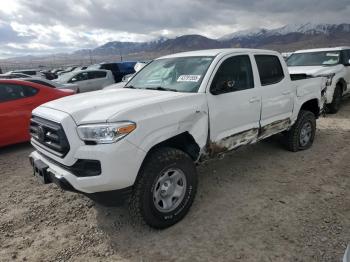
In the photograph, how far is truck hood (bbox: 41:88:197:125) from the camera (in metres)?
3.09

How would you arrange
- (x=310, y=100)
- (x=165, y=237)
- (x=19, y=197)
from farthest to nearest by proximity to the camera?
1. (x=310, y=100)
2. (x=19, y=197)
3. (x=165, y=237)

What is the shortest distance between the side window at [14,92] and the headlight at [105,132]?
14.0 feet

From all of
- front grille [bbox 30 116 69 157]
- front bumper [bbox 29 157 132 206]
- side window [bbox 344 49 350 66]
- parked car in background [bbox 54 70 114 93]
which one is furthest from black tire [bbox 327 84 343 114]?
parked car in background [bbox 54 70 114 93]

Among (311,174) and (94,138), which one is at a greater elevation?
(94,138)

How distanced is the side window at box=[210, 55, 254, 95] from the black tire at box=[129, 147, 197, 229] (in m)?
0.96

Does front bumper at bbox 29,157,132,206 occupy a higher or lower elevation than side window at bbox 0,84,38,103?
lower

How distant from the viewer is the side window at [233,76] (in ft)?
12.9

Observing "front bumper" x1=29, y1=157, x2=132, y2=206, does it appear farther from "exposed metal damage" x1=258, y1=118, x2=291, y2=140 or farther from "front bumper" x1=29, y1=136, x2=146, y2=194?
"exposed metal damage" x1=258, y1=118, x2=291, y2=140

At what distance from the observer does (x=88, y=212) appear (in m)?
3.99

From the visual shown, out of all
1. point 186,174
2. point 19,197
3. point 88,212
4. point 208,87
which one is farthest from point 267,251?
point 19,197

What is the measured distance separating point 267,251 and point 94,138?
1.95 meters

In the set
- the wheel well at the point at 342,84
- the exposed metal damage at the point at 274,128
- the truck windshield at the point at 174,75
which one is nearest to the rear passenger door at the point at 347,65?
the wheel well at the point at 342,84

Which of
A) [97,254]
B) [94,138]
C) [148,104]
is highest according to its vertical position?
[148,104]

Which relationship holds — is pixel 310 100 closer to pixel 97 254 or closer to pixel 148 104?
pixel 148 104
